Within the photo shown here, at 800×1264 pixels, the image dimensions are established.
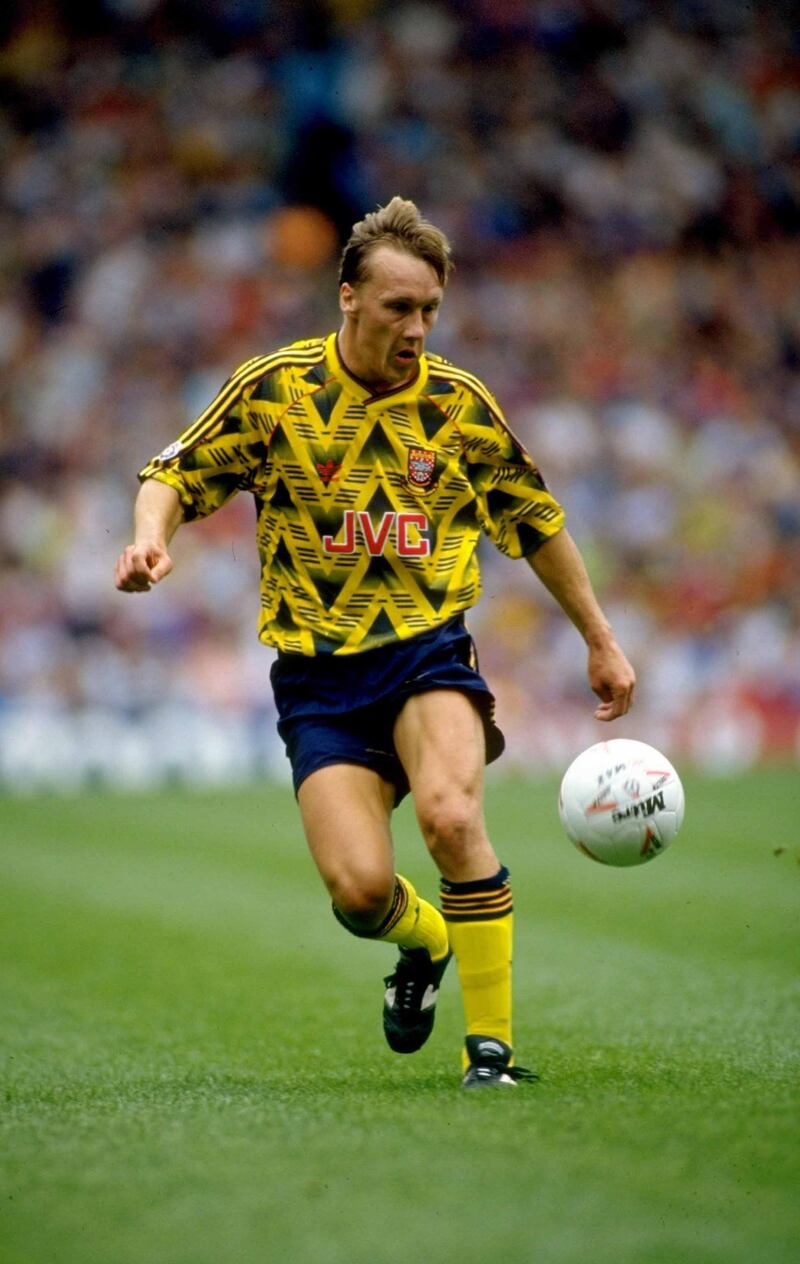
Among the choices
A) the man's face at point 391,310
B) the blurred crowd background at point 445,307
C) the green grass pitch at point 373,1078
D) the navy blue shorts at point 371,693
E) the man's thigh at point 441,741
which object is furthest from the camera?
the blurred crowd background at point 445,307

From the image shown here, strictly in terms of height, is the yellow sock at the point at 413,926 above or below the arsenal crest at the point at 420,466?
below

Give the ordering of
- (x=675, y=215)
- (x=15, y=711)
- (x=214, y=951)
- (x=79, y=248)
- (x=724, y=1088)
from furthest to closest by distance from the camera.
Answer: (x=675, y=215), (x=79, y=248), (x=15, y=711), (x=214, y=951), (x=724, y=1088)

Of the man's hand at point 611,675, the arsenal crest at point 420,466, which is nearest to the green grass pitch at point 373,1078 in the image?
the man's hand at point 611,675

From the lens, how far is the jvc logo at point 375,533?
514cm

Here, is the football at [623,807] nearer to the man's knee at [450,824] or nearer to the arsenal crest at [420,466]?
the man's knee at [450,824]

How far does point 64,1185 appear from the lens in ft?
12.0

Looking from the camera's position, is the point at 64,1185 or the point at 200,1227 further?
the point at 64,1185

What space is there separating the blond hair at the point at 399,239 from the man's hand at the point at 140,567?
967mm

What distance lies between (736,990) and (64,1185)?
12.1ft

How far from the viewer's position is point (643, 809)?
16.5 ft

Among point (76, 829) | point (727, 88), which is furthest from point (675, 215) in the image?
point (76, 829)

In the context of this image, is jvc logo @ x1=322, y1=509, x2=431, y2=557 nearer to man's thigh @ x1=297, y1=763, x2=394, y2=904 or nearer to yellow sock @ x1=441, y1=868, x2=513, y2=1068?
man's thigh @ x1=297, y1=763, x2=394, y2=904

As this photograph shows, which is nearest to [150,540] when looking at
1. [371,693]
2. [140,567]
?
[140,567]

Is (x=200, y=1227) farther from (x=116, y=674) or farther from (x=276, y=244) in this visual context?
(x=276, y=244)
